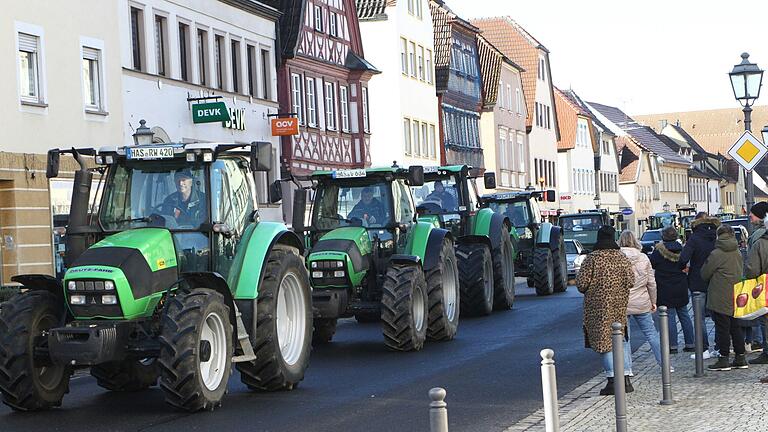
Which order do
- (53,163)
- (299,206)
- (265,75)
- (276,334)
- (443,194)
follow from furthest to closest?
(265,75)
(443,194)
(299,206)
(276,334)
(53,163)

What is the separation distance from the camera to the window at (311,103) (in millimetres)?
48719

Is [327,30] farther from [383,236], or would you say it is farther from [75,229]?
[75,229]

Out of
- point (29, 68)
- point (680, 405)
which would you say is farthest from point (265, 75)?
point (680, 405)

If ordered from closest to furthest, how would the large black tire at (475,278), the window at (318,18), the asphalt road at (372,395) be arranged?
the asphalt road at (372,395), the large black tire at (475,278), the window at (318,18)

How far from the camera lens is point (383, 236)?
66.8 feet

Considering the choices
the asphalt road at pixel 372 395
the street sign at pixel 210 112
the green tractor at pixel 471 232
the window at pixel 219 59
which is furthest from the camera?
the window at pixel 219 59

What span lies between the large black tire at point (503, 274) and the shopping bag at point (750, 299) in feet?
38.9

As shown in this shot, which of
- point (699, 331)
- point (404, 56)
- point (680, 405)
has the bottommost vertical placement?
point (680, 405)

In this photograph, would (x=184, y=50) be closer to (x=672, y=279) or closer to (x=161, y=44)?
(x=161, y=44)

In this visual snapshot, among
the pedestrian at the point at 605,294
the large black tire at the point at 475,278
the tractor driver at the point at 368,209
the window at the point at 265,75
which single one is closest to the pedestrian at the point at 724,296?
the pedestrian at the point at 605,294

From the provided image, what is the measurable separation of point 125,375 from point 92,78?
1955 centimetres

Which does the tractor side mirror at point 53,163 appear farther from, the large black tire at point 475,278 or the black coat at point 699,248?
the large black tire at point 475,278

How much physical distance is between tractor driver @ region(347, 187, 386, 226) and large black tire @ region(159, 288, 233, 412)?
734 cm

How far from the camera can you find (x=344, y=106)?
172 ft
